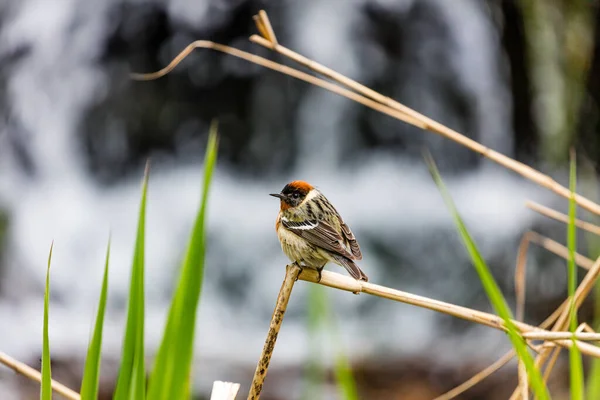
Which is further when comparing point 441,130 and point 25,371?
point 441,130

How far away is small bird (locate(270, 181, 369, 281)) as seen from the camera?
3111 mm

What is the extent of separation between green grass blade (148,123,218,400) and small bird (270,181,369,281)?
184 centimetres

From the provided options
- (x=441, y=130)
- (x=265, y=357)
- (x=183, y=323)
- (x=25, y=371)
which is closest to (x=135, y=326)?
(x=183, y=323)

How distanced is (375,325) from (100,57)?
14.6ft

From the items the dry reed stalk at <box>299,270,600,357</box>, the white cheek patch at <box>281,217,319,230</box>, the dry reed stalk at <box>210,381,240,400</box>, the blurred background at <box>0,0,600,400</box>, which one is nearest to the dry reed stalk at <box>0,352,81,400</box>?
the dry reed stalk at <box>210,381,240,400</box>

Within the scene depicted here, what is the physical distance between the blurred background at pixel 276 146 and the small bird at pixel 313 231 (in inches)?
169

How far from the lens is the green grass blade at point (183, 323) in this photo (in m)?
1.10

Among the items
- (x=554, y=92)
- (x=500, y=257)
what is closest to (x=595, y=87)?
(x=554, y=92)

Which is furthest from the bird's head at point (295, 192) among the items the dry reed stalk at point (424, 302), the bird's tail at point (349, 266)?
the dry reed stalk at point (424, 302)

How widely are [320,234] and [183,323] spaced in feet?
6.85

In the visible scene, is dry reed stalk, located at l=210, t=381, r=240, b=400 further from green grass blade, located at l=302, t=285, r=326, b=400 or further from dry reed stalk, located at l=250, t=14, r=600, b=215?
dry reed stalk, located at l=250, t=14, r=600, b=215

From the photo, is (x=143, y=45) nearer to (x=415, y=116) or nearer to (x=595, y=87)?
(x=595, y=87)

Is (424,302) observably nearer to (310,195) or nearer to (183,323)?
(183,323)

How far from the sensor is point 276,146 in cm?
876
